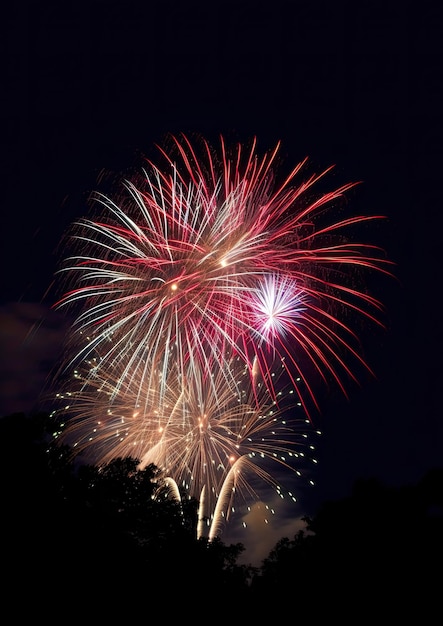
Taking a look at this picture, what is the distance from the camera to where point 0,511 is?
45.4 ft

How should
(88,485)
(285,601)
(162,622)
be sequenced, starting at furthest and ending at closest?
(88,485), (285,601), (162,622)

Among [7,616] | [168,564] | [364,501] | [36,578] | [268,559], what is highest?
[364,501]

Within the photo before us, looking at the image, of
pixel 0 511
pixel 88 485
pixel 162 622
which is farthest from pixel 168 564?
pixel 0 511

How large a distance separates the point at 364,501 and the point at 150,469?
795 centimetres

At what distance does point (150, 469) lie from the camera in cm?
2036

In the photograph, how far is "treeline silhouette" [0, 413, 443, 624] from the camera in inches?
519

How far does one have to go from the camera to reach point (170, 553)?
17.2m

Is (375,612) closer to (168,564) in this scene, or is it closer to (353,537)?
(353,537)

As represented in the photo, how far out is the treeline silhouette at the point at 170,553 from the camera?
13.2 m

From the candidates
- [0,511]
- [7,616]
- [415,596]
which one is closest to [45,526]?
[0,511]

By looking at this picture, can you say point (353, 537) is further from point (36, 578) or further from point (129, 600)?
point (36, 578)

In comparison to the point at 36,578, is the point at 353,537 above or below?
above

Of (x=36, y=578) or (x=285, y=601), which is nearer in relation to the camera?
(x=36, y=578)

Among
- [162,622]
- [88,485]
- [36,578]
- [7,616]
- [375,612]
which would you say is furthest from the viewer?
[88,485]
